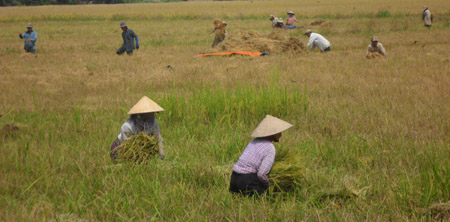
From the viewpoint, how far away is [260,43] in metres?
15.9

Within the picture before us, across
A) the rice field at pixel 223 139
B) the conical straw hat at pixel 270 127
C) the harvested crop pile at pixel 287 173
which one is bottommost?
the rice field at pixel 223 139

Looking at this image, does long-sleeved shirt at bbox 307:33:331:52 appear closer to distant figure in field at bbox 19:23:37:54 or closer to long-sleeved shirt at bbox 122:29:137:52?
long-sleeved shirt at bbox 122:29:137:52

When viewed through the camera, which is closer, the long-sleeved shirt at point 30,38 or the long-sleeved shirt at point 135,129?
the long-sleeved shirt at point 135,129

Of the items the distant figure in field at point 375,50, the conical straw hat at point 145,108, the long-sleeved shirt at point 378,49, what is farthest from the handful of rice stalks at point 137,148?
the long-sleeved shirt at point 378,49

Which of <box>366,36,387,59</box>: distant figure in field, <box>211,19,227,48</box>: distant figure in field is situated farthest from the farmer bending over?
<box>211,19,227,48</box>: distant figure in field

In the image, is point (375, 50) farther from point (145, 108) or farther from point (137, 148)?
point (137, 148)

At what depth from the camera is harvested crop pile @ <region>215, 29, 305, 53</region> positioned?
1573cm

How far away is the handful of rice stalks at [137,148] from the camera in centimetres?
471

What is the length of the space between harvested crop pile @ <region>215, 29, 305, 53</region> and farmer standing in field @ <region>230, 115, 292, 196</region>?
1154 centimetres

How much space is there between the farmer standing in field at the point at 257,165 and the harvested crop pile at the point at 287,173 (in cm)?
11

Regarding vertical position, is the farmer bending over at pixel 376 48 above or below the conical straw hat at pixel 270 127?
below

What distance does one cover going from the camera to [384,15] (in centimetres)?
3244

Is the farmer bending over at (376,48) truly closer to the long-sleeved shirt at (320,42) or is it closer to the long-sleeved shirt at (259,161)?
the long-sleeved shirt at (320,42)

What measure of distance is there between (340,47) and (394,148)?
11.7m
